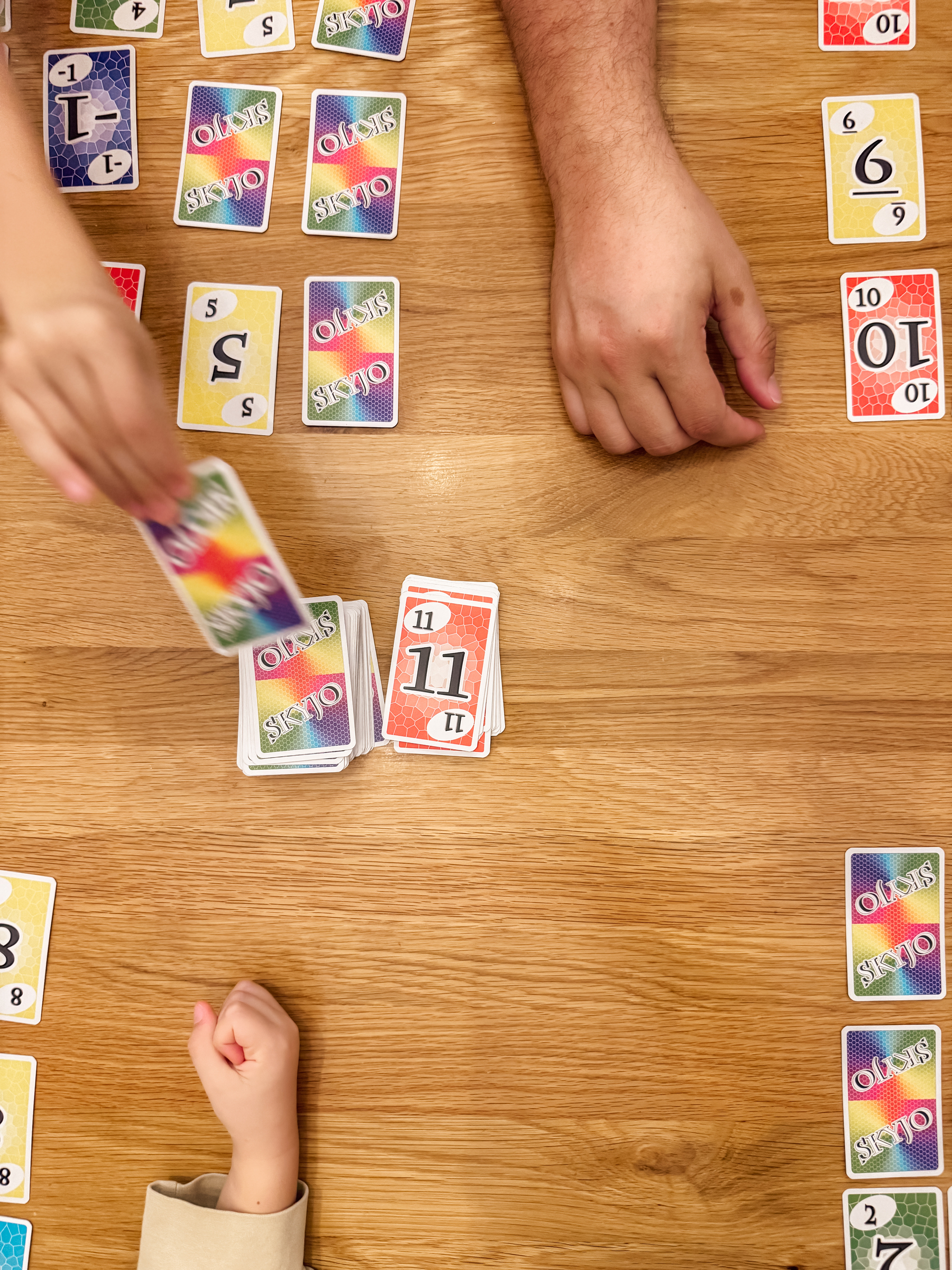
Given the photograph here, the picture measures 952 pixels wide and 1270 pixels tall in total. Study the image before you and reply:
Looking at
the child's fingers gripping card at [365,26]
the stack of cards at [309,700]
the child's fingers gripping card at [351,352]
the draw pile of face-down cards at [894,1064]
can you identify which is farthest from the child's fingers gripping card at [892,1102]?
the child's fingers gripping card at [365,26]

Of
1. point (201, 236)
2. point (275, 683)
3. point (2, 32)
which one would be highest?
point (2, 32)

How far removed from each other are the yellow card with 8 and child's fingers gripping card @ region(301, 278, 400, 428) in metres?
0.69

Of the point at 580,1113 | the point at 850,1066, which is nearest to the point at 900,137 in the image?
the point at 850,1066

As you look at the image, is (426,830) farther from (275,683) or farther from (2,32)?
(2,32)

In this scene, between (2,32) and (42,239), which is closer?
(42,239)

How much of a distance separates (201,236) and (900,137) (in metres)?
0.90

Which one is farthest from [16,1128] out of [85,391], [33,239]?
[33,239]

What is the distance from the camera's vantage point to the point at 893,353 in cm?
115

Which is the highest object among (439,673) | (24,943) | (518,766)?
(439,673)

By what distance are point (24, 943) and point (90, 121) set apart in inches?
41.9

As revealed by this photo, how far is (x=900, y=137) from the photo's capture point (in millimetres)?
1159

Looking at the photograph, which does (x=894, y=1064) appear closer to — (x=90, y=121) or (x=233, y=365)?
(x=233, y=365)

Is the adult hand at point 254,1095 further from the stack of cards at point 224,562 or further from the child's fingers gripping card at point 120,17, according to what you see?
the child's fingers gripping card at point 120,17

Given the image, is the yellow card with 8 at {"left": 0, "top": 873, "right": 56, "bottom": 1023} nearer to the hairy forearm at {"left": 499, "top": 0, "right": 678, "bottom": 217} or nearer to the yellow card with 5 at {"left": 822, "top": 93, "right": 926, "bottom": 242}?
the hairy forearm at {"left": 499, "top": 0, "right": 678, "bottom": 217}
